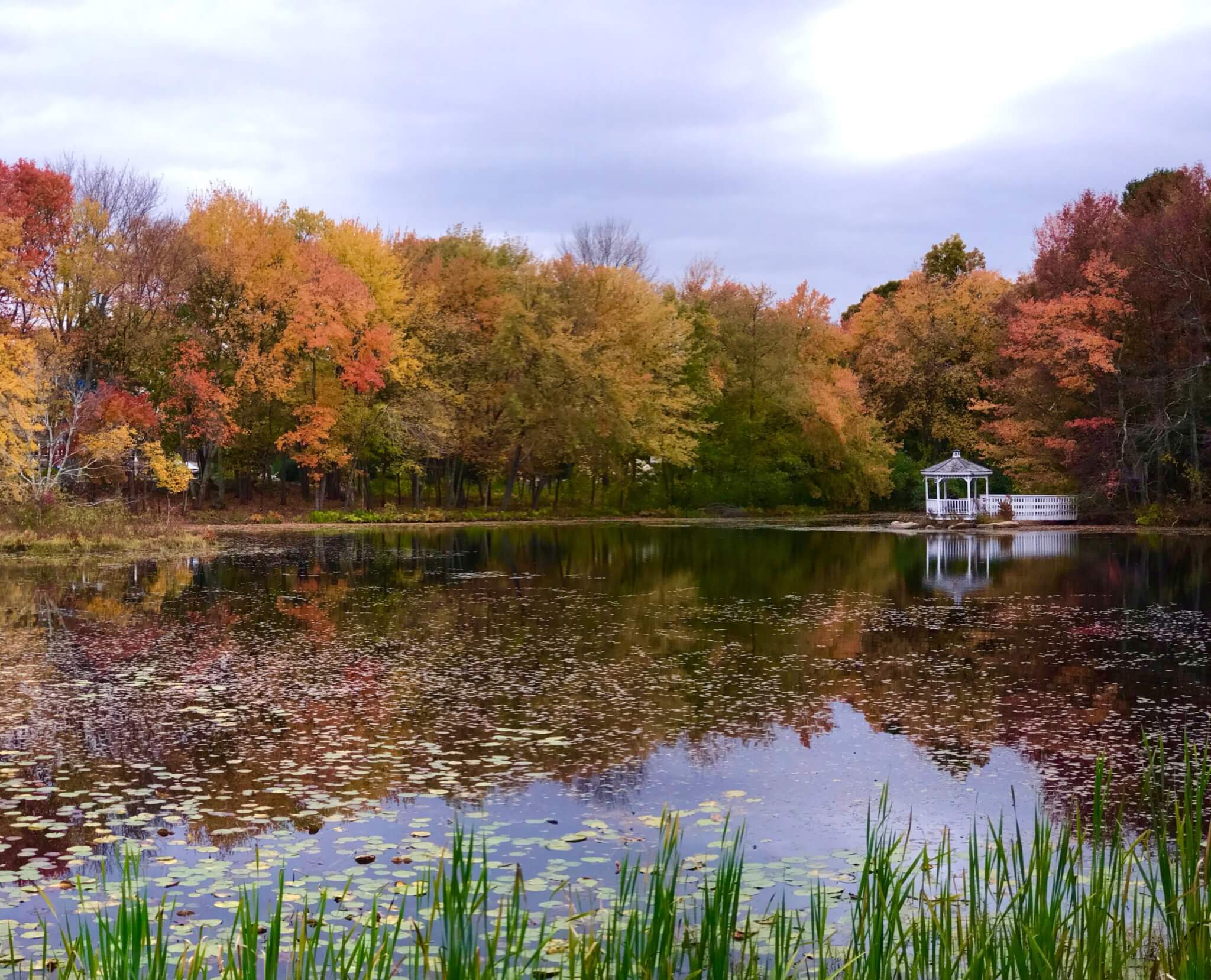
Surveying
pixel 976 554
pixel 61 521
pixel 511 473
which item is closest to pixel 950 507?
pixel 976 554

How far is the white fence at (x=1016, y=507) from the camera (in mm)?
44594

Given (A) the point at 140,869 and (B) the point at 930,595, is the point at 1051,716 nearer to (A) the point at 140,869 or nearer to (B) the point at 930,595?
(A) the point at 140,869

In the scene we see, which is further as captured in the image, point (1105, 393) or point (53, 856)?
point (1105, 393)

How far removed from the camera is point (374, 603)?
18.6 metres

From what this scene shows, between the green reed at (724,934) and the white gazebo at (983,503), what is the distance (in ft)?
135

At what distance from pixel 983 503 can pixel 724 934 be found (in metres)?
44.8

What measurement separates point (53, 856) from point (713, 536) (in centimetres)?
3312

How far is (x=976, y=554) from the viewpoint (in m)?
30.8

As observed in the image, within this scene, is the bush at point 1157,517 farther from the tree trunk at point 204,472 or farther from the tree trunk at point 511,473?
the tree trunk at point 204,472

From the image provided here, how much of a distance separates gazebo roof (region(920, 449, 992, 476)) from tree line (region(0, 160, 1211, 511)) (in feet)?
5.60

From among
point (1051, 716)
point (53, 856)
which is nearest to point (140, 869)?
point (53, 856)

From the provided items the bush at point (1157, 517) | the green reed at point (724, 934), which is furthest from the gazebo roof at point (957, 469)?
the green reed at point (724, 934)

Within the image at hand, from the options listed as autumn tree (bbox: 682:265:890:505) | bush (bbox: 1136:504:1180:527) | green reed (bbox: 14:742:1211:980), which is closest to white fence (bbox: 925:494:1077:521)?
bush (bbox: 1136:504:1180:527)

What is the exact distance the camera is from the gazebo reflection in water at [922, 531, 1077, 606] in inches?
884
